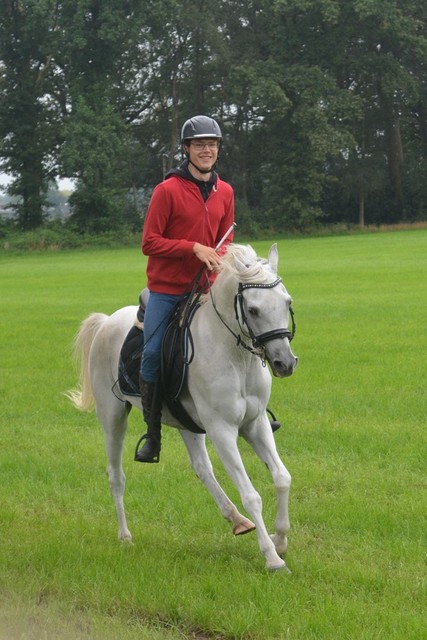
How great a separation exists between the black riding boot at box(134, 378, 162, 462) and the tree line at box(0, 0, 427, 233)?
62.4m

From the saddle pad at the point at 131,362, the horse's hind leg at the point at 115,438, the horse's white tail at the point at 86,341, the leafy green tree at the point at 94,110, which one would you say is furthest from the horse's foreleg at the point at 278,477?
the leafy green tree at the point at 94,110

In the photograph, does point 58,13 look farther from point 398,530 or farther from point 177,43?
point 398,530

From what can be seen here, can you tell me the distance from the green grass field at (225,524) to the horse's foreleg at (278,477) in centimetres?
21

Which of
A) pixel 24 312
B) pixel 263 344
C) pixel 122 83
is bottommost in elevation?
pixel 24 312

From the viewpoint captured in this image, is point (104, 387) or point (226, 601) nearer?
point (226, 601)

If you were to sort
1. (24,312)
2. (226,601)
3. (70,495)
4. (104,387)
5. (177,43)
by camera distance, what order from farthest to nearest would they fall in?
(177,43) < (24,312) < (70,495) < (104,387) < (226,601)

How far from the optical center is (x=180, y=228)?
732 centimetres

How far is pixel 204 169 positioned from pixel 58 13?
6849cm

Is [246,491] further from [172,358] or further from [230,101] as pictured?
[230,101]

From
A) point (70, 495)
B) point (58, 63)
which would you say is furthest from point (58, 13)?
point (70, 495)

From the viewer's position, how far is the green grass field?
5.78 meters

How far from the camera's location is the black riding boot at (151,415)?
24.4ft

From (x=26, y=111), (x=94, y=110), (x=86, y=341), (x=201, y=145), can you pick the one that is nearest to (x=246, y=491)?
(x=201, y=145)

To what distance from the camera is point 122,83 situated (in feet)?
256
